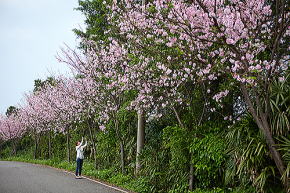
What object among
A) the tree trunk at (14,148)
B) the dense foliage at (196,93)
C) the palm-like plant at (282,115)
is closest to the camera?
the dense foliage at (196,93)

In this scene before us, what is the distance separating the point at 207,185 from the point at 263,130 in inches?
95.5

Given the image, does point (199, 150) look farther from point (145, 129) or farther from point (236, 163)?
point (145, 129)

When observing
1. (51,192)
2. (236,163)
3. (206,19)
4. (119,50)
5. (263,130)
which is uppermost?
(119,50)

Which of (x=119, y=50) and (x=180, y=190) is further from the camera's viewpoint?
(x=119, y=50)

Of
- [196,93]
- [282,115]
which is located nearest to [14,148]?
[196,93]

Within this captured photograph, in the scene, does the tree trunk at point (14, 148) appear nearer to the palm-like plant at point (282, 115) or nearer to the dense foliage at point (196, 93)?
the dense foliage at point (196, 93)

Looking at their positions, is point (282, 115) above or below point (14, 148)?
above

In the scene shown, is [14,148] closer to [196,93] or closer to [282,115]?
[196,93]

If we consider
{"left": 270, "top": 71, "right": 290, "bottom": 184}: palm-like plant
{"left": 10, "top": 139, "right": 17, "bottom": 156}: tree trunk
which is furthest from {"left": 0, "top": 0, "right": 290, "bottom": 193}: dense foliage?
{"left": 10, "top": 139, "right": 17, "bottom": 156}: tree trunk

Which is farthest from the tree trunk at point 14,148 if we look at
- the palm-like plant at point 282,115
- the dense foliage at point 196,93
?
the palm-like plant at point 282,115

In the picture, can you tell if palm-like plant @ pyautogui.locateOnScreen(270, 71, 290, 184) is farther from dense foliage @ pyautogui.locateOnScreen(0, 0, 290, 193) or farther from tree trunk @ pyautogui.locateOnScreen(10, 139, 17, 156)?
tree trunk @ pyautogui.locateOnScreen(10, 139, 17, 156)

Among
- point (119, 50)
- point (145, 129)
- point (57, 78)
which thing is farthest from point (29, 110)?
point (119, 50)

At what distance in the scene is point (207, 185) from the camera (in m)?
7.43

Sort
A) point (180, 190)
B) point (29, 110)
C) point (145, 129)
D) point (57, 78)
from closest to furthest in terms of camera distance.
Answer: point (180, 190), point (145, 129), point (57, 78), point (29, 110)
